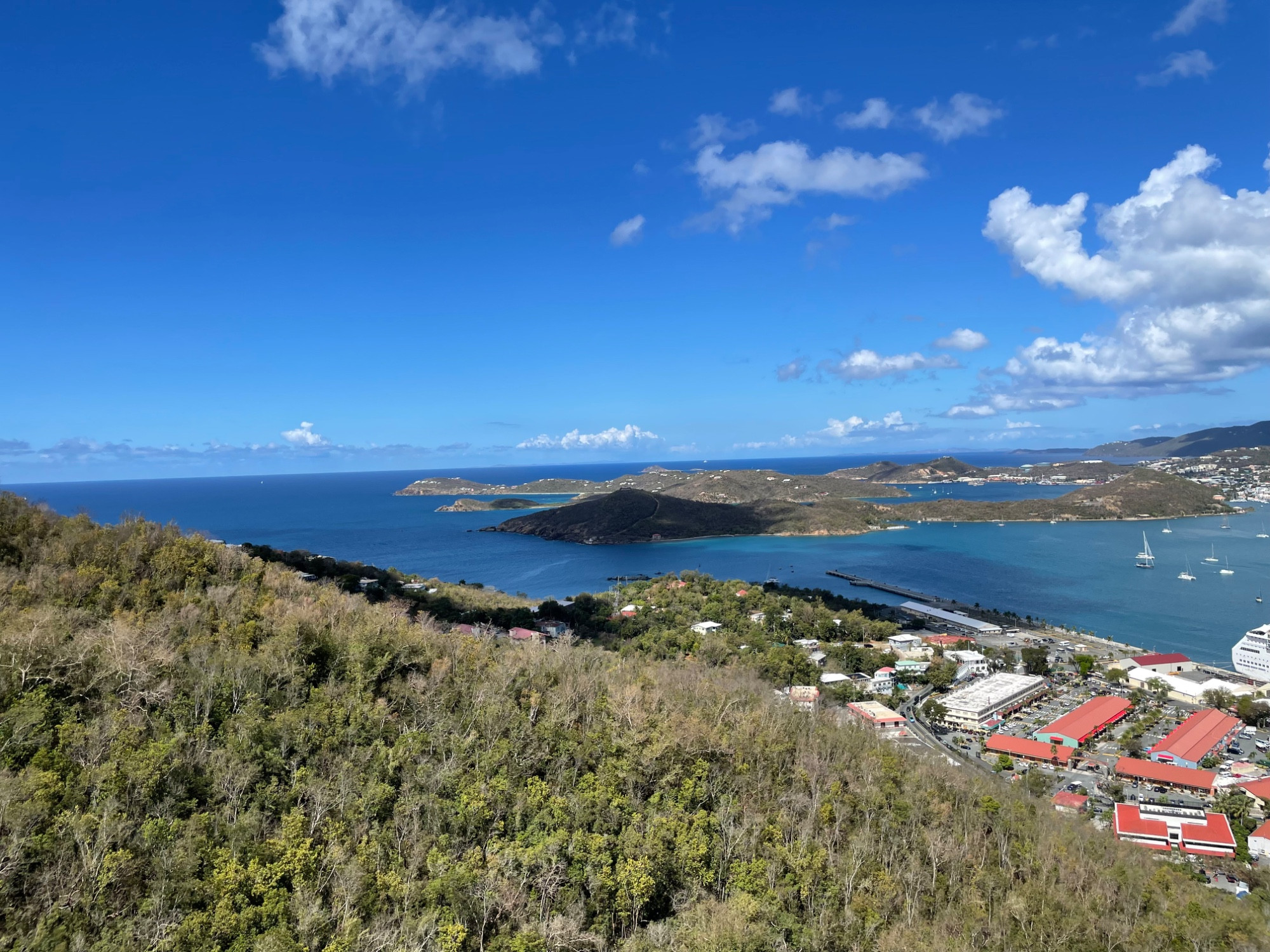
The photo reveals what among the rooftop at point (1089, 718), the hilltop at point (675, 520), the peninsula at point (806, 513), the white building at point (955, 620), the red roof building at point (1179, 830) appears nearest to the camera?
the red roof building at point (1179, 830)

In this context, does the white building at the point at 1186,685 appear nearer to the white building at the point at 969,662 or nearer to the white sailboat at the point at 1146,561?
the white building at the point at 969,662

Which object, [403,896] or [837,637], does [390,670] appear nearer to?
[403,896]

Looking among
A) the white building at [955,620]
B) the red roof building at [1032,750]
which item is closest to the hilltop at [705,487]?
the white building at [955,620]

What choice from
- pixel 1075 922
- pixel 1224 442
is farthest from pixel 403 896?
pixel 1224 442

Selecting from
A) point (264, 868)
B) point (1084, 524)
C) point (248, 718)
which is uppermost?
point (248, 718)

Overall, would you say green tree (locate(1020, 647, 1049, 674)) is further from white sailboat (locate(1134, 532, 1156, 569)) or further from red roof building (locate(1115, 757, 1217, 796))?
white sailboat (locate(1134, 532, 1156, 569))

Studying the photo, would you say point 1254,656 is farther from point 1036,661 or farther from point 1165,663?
point 1036,661

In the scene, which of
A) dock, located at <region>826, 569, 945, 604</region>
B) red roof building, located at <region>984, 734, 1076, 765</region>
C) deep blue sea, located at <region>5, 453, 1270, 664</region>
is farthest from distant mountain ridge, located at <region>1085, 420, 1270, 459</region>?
red roof building, located at <region>984, 734, 1076, 765</region>
